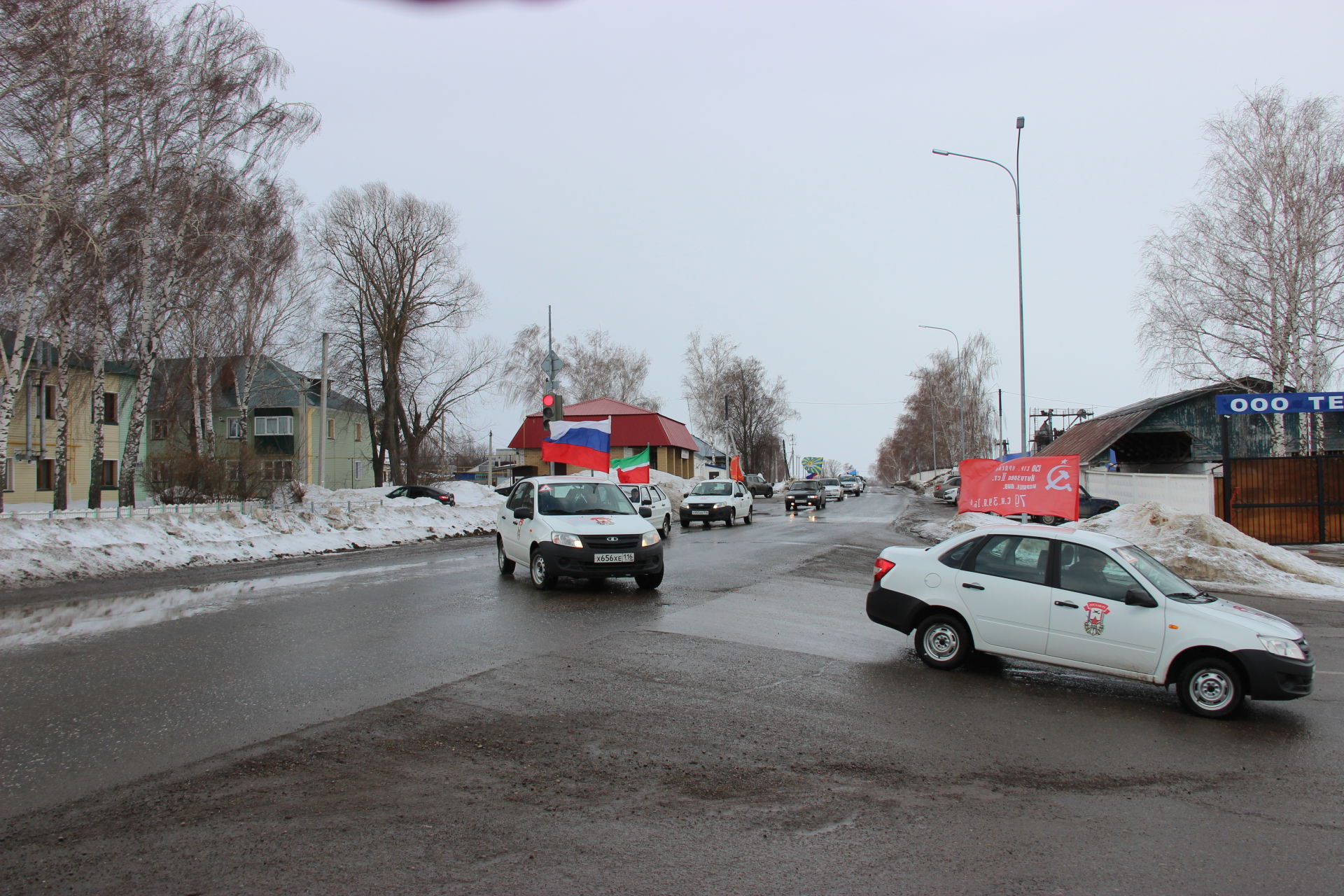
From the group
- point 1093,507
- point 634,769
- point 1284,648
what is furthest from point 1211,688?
point 1093,507

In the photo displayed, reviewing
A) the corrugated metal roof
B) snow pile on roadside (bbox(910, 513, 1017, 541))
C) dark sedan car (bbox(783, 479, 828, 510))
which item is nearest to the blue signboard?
snow pile on roadside (bbox(910, 513, 1017, 541))

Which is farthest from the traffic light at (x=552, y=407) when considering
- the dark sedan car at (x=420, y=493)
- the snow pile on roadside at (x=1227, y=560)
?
the dark sedan car at (x=420, y=493)

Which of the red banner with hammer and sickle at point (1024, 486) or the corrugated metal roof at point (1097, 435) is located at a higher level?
the corrugated metal roof at point (1097, 435)

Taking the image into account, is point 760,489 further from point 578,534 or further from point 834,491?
point 578,534

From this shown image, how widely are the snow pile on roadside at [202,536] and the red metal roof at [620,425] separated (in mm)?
35660

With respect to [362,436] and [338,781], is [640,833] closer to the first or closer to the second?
[338,781]

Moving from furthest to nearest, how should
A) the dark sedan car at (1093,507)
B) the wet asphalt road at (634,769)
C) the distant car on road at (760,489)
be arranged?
the distant car on road at (760,489) < the dark sedan car at (1093,507) < the wet asphalt road at (634,769)

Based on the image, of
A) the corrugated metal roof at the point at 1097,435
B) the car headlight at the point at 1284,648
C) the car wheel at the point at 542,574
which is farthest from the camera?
the corrugated metal roof at the point at 1097,435

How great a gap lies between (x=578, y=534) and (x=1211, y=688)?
8157 millimetres

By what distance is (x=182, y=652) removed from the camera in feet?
27.7

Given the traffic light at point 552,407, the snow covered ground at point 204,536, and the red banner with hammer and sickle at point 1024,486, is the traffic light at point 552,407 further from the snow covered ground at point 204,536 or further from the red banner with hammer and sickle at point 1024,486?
the red banner with hammer and sickle at point 1024,486

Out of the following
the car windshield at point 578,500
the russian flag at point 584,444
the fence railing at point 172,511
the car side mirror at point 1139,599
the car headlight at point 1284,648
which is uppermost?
the russian flag at point 584,444

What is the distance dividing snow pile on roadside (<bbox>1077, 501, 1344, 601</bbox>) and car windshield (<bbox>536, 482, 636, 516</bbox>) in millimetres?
8385

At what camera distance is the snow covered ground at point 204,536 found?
50.2ft
